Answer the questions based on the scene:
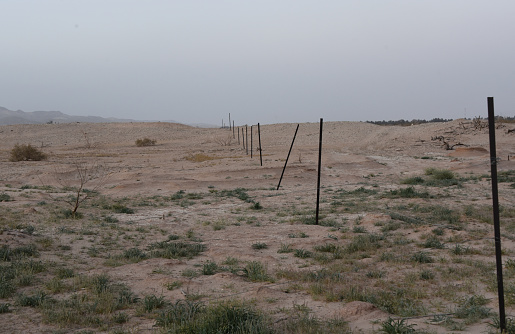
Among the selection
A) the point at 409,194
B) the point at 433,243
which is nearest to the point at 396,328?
the point at 433,243

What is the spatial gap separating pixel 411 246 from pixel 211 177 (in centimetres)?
1658

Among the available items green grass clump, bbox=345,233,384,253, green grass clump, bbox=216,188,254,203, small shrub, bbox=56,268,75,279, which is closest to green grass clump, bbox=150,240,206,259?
small shrub, bbox=56,268,75,279

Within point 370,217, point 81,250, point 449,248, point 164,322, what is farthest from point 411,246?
point 81,250

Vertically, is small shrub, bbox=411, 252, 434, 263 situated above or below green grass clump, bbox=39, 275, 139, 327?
above

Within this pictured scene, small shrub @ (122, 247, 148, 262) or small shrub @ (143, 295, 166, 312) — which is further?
small shrub @ (122, 247, 148, 262)

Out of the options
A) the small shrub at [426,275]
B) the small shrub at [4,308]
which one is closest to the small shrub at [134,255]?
the small shrub at [4,308]

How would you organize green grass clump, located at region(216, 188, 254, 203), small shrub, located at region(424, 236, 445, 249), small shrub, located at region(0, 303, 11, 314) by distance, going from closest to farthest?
small shrub, located at region(0, 303, 11, 314)
small shrub, located at region(424, 236, 445, 249)
green grass clump, located at region(216, 188, 254, 203)

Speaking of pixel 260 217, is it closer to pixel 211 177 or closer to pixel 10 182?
pixel 211 177

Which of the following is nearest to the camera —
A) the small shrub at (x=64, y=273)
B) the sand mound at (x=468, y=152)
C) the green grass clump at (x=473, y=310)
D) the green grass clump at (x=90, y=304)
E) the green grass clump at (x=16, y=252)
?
the green grass clump at (x=473, y=310)

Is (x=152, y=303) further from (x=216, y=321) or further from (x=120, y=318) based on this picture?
(x=216, y=321)

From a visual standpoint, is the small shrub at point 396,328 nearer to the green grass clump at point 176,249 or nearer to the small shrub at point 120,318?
the small shrub at point 120,318

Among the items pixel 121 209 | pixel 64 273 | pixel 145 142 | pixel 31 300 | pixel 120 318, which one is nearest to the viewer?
pixel 120 318

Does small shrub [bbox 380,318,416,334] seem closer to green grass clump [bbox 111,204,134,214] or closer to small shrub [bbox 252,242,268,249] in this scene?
small shrub [bbox 252,242,268,249]

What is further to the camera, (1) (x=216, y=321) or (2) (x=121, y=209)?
(2) (x=121, y=209)
